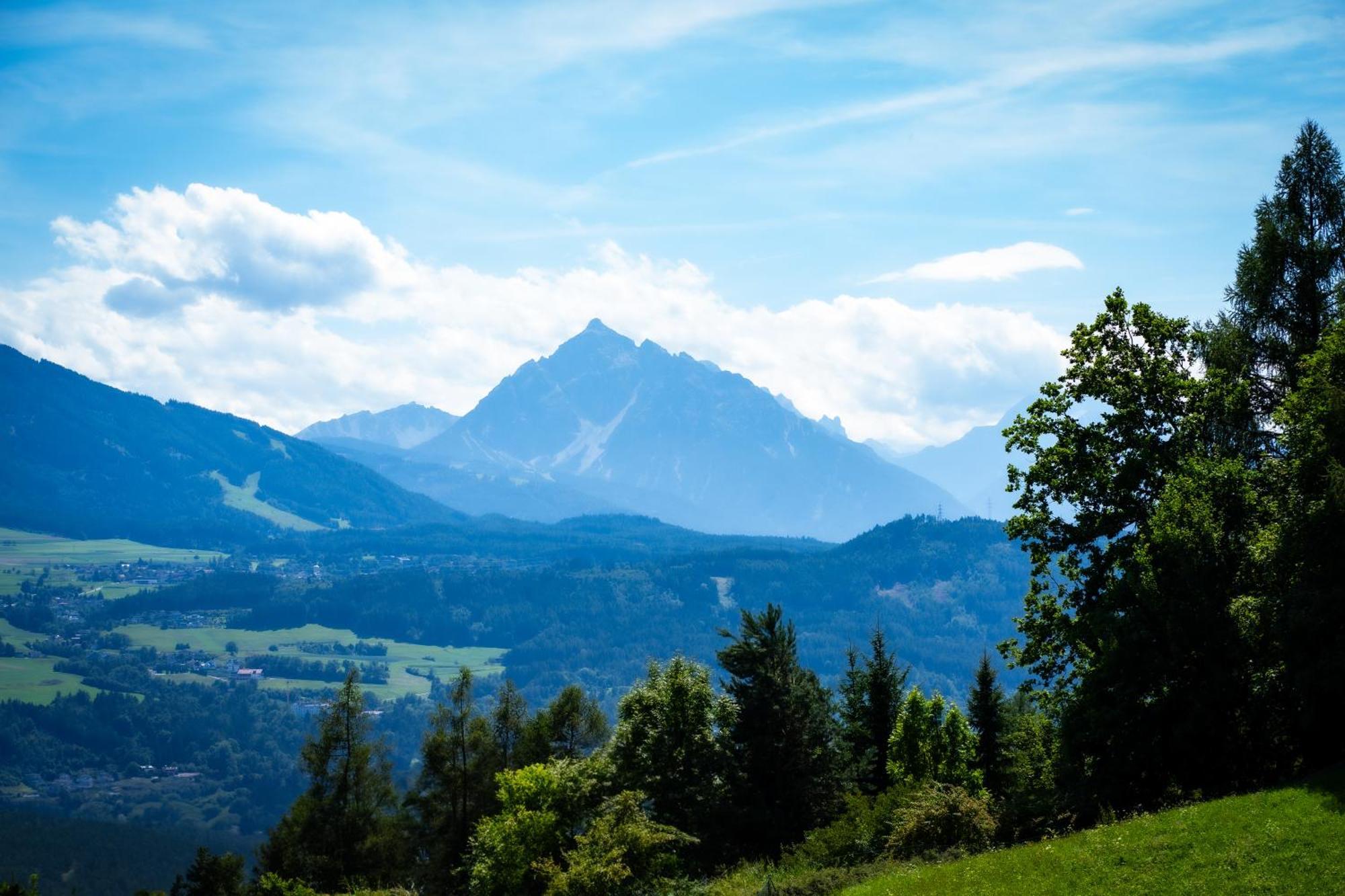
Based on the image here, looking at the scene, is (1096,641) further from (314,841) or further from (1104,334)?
(314,841)

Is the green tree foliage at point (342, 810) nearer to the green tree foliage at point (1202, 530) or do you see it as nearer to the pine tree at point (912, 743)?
the pine tree at point (912, 743)

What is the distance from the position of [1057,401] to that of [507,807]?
93.3 feet

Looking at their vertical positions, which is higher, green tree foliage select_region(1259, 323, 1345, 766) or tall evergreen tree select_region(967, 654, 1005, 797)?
green tree foliage select_region(1259, 323, 1345, 766)

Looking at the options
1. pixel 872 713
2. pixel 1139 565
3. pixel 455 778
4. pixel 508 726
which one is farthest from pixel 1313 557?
pixel 455 778

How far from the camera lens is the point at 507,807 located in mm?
44156

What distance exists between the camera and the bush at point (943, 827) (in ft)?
104

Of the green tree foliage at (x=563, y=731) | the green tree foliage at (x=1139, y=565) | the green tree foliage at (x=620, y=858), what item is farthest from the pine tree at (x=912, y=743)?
the green tree foliage at (x=563, y=731)

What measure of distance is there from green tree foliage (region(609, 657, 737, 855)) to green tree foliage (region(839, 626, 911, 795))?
32.0ft

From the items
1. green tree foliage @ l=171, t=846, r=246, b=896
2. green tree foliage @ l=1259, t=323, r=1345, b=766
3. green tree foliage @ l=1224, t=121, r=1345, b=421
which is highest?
green tree foliage @ l=1224, t=121, r=1345, b=421

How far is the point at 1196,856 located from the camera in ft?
78.2

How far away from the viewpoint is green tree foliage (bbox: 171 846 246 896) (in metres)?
72.8

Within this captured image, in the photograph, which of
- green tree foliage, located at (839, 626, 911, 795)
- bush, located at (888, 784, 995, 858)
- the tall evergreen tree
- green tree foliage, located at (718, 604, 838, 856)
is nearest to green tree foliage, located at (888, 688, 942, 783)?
green tree foliage, located at (718, 604, 838, 856)

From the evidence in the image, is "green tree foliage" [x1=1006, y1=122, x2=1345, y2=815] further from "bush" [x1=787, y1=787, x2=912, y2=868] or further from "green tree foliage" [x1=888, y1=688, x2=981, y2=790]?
"green tree foliage" [x1=888, y1=688, x2=981, y2=790]

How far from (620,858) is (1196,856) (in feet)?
66.5
